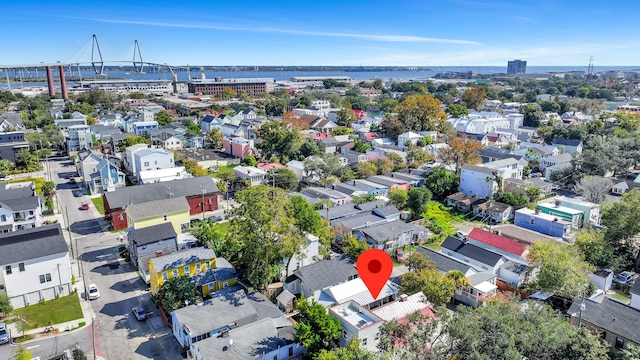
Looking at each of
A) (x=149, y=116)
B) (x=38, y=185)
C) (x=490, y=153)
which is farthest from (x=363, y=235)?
(x=149, y=116)

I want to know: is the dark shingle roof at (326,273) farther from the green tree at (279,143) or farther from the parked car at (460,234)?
the green tree at (279,143)

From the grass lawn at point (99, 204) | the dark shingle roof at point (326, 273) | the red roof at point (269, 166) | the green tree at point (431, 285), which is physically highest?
the red roof at point (269, 166)

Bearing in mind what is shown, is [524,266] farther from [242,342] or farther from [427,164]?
[427,164]

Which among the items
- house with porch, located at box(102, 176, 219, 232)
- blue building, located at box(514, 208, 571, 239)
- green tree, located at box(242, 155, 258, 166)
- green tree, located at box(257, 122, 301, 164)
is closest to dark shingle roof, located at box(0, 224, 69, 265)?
house with porch, located at box(102, 176, 219, 232)

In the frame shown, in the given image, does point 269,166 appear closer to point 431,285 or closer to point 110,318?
point 110,318

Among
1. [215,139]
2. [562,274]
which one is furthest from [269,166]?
[562,274]

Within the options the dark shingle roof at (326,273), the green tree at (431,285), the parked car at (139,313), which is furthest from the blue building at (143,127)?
the green tree at (431,285)
